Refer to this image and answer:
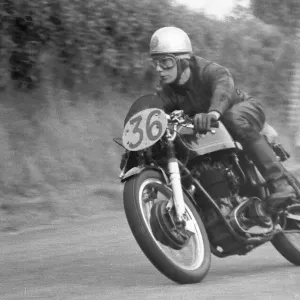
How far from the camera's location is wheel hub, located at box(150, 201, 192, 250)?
669cm

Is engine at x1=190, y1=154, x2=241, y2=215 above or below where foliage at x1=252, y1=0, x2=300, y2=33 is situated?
above

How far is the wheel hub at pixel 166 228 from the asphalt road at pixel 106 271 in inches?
11.4

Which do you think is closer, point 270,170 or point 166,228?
point 166,228

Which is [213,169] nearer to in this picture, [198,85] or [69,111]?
[198,85]

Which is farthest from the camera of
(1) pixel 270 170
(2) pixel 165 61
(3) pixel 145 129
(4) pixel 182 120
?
(1) pixel 270 170

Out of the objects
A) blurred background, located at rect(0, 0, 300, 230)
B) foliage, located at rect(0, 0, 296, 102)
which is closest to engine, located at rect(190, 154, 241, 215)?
blurred background, located at rect(0, 0, 300, 230)

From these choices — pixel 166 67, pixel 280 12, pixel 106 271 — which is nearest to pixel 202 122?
pixel 166 67

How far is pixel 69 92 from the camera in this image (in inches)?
522

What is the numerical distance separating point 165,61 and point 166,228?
51.1 inches

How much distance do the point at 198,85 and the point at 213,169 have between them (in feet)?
2.05

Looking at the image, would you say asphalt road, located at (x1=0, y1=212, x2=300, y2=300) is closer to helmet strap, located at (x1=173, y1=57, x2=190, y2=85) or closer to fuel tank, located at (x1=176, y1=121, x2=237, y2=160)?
fuel tank, located at (x1=176, y1=121, x2=237, y2=160)

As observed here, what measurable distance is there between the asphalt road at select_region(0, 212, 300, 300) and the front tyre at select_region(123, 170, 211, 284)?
0.12 m

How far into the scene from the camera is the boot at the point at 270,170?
7.55 meters

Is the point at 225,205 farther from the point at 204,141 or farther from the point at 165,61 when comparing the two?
the point at 165,61
